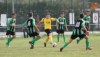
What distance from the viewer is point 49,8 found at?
48.8 metres

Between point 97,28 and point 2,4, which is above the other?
point 2,4

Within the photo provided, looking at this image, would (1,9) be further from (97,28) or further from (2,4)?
(97,28)

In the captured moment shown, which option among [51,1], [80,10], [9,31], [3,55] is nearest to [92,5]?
[80,10]

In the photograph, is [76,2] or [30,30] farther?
[76,2]

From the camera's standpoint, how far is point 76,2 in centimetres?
4922

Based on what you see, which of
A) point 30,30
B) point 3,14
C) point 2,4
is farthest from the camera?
point 2,4

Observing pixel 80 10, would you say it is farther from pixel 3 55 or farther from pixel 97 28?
pixel 3 55

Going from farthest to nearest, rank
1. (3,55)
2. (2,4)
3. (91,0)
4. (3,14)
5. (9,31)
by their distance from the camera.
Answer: (91,0)
(2,4)
(3,14)
(9,31)
(3,55)

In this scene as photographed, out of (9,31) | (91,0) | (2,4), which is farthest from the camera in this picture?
(91,0)

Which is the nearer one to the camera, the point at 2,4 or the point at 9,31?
the point at 9,31

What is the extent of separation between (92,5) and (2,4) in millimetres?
11028

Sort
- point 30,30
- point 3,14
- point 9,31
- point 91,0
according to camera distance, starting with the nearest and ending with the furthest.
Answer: point 30,30, point 9,31, point 3,14, point 91,0

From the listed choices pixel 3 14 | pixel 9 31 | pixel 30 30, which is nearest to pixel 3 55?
pixel 30 30

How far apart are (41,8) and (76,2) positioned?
177 inches
